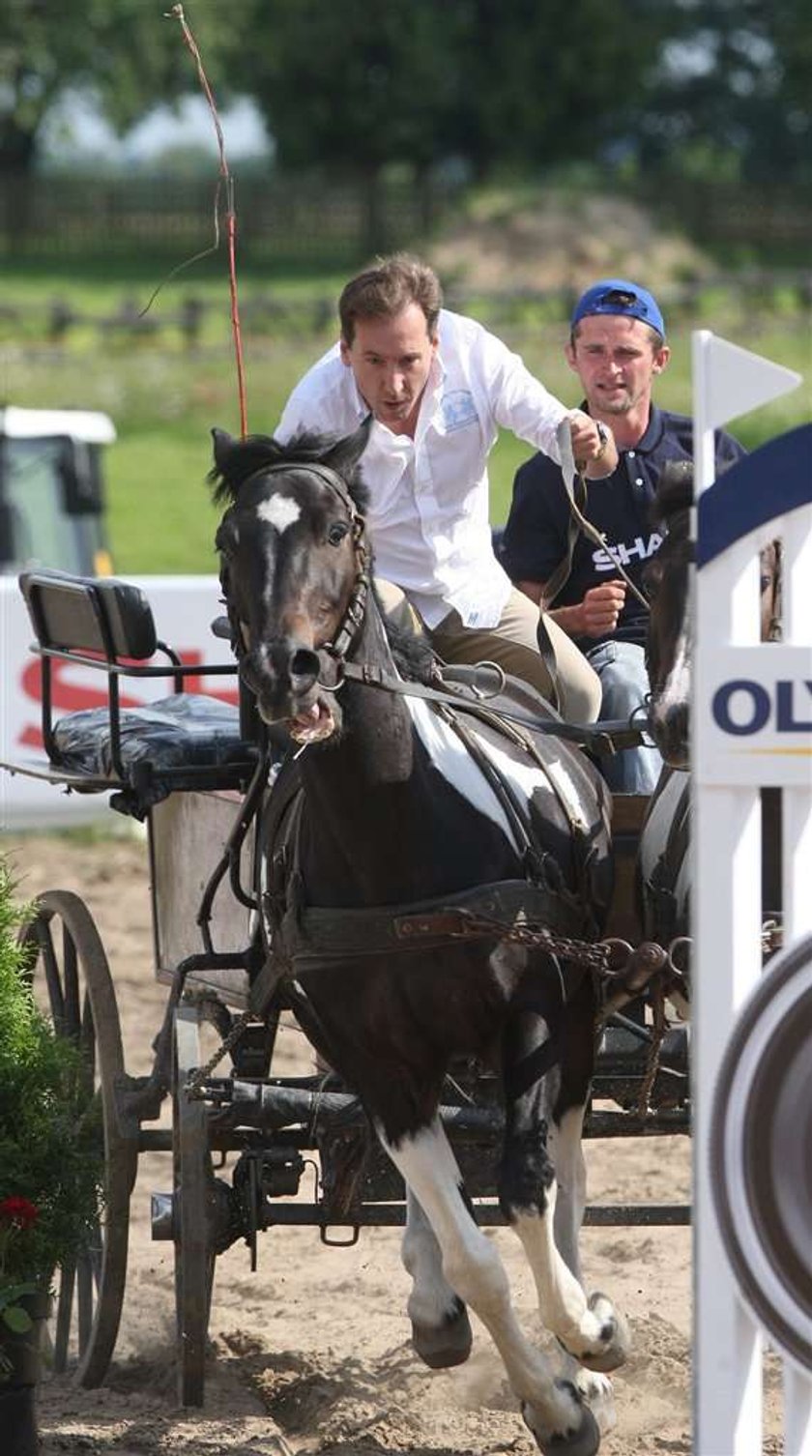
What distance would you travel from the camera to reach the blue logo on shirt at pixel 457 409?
5.24 meters

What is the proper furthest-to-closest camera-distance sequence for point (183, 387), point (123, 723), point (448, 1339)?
point (183, 387) < point (123, 723) < point (448, 1339)

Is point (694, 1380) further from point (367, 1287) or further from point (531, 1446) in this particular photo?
point (367, 1287)

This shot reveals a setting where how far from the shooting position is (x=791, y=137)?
58625 millimetres

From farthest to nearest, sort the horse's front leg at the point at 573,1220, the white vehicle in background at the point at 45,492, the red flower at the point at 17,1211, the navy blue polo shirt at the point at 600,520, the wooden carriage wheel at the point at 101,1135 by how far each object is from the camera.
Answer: the white vehicle in background at the point at 45,492
the navy blue polo shirt at the point at 600,520
the wooden carriage wheel at the point at 101,1135
the horse's front leg at the point at 573,1220
the red flower at the point at 17,1211

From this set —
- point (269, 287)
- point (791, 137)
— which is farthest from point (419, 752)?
point (791, 137)

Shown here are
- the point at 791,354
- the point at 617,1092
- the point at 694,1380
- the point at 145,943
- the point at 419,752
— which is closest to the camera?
the point at 694,1380

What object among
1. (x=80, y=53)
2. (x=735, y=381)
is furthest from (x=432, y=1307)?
(x=80, y=53)

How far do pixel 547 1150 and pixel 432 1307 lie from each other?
478 mm

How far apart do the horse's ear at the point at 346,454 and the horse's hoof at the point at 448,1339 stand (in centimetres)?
167

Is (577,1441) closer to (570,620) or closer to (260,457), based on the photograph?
(570,620)

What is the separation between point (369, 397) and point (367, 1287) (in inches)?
101

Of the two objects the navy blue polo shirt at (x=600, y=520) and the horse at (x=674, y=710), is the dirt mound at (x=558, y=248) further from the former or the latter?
the horse at (x=674, y=710)

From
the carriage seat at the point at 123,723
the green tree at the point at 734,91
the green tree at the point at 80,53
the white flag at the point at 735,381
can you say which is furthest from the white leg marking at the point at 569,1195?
the green tree at the point at 734,91

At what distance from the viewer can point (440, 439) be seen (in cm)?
524
